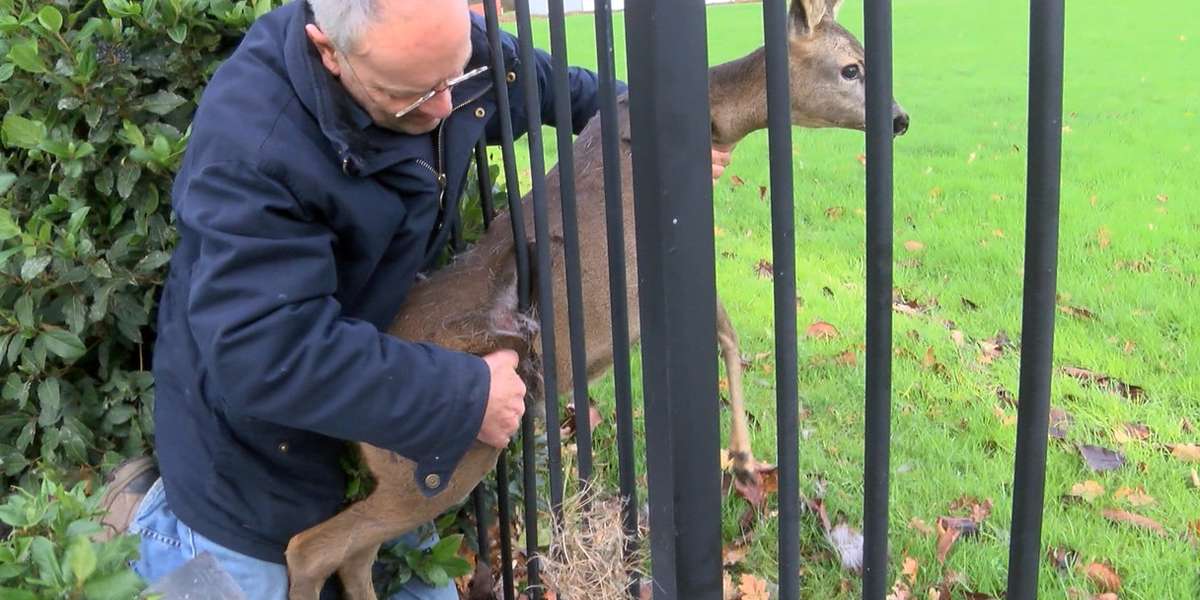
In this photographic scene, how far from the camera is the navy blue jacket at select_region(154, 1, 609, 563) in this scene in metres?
1.86

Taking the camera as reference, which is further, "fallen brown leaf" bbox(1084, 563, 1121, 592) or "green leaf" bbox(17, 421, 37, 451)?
"fallen brown leaf" bbox(1084, 563, 1121, 592)

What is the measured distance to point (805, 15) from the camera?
3.41m

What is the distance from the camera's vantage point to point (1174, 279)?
480cm

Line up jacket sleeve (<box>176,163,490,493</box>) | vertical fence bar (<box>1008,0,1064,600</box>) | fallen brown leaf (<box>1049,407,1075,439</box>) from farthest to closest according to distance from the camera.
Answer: fallen brown leaf (<box>1049,407,1075,439</box>) → jacket sleeve (<box>176,163,490,493</box>) → vertical fence bar (<box>1008,0,1064,600</box>)

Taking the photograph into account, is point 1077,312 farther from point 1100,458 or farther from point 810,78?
point 810,78

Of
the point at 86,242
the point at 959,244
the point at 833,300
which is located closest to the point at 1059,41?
the point at 86,242

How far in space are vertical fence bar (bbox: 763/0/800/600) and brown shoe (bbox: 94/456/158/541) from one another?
4.83ft

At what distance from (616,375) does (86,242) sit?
117 cm

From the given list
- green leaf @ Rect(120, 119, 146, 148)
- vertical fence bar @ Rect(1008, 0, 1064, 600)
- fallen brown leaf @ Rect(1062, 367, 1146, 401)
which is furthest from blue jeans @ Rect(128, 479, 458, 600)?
fallen brown leaf @ Rect(1062, 367, 1146, 401)

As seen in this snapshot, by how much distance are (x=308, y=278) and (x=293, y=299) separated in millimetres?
48

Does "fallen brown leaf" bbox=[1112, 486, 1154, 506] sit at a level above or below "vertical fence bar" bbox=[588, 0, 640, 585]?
below

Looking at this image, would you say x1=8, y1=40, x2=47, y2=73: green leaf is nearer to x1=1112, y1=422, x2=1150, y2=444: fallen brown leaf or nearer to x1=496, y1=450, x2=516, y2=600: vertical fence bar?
x1=496, y1=450, x2=516, y2=600: vertical fence bar

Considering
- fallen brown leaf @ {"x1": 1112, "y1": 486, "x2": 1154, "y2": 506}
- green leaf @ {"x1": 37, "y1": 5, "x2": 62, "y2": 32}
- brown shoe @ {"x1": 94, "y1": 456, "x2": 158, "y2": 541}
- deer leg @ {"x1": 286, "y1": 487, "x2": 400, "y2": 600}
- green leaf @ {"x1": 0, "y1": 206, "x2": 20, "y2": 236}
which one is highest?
green leaf @ {"x1": 37, "y1": 5, "x2": 62, "y2": 32}

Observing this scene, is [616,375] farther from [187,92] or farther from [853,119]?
[853,119]
